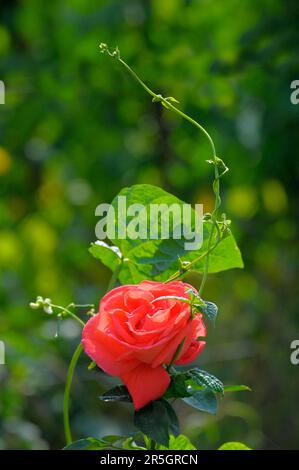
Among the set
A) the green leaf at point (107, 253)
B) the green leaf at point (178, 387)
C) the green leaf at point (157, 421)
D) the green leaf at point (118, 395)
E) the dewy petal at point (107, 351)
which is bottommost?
Answer: the green leaf at point (157, 421)

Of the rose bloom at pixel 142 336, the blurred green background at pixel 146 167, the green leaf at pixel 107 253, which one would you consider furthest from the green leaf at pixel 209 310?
the blurred green background at pixel 146 167

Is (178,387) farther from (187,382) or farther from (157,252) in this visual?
(157,252)

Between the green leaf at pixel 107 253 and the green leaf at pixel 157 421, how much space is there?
0.54 feet

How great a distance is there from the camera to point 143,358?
0.70m

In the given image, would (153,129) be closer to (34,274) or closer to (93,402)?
(34,274)

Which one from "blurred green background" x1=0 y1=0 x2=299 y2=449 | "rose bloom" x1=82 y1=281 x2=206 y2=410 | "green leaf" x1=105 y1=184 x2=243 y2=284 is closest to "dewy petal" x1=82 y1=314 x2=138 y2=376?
"rose bloom" x1=82 y1=281 x2=206 y2=410

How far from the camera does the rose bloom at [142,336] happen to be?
69 centimetres

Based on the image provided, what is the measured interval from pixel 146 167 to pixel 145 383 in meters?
1.89

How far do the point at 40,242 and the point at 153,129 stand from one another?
0.56 meters

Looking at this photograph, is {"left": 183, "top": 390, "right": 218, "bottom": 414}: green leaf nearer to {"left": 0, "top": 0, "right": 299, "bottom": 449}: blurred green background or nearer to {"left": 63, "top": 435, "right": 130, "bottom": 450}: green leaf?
{"left": 63, "top": 435, "right": 130, "bottom": 450}: green leaf

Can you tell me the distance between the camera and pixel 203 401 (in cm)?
73

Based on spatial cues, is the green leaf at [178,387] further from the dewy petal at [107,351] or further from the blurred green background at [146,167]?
the blurred green background at [146,167]

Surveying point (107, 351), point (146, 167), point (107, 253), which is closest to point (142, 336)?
point (107, 351)

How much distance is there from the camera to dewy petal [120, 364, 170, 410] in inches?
27.4
